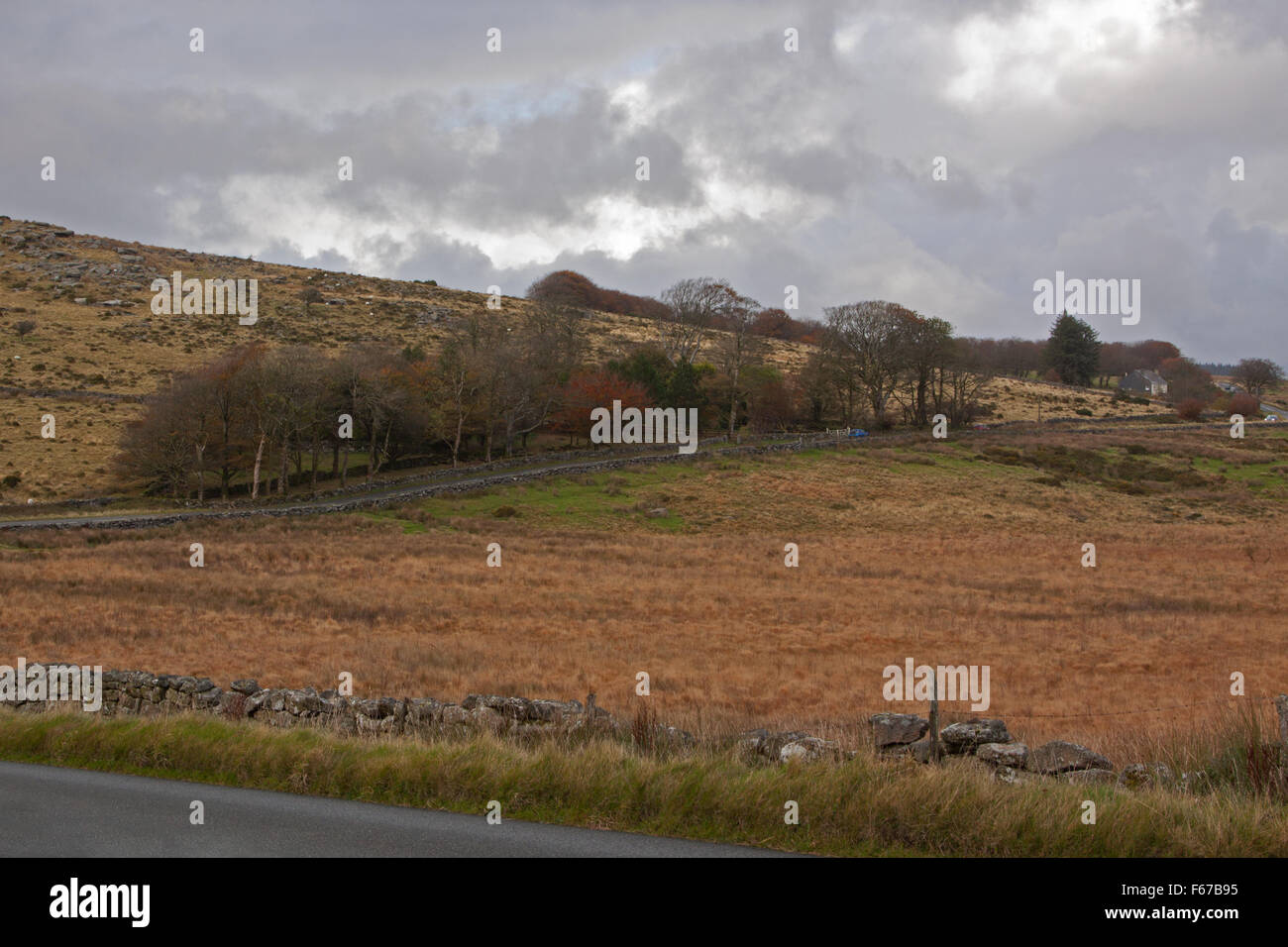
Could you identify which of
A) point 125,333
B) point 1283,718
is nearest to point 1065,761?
point 1283,718

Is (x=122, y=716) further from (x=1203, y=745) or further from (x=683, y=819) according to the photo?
(x=1203, y=745)

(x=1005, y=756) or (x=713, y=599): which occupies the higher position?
(x=1005, y=756)

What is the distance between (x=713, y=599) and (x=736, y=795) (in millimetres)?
22839

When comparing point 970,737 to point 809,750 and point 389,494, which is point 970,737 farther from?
point 389,494

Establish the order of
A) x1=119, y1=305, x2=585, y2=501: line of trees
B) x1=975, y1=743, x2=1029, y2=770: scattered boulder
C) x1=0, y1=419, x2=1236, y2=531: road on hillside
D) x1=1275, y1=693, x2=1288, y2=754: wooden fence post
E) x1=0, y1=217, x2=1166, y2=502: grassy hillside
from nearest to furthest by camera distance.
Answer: x1=1275, y1=693, x2=1288, y2=754: wooden fence post, x1=975, y1=743, x2=1029, y2=770: scattered boulder, x1=0, y1=419, x2=1236, y2=531: road on hillside, x1=119, y1=305, x2=585, y2=501: line of trees, x1=0, y1=217, x2=1166, y2=502: grassy hillside

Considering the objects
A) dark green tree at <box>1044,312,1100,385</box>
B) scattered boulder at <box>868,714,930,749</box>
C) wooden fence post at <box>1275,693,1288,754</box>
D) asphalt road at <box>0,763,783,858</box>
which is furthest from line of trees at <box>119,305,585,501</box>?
dark green tree at <box>1044,312,1100,385</box>

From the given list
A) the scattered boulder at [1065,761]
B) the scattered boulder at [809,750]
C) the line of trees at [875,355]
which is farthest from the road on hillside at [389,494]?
the scattered boulder at [1065,761]

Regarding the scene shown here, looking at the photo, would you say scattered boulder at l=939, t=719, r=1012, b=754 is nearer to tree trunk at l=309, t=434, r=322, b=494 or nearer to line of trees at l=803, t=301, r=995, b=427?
tree trunk at l=309, t=434, r=322, b=494

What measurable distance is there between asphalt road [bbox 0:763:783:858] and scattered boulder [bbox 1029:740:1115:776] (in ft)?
11.3

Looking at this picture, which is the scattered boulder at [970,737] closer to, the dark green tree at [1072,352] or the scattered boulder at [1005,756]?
the scattered boulder at [1005,756]

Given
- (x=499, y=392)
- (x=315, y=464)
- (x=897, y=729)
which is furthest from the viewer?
(x=499, y=392)

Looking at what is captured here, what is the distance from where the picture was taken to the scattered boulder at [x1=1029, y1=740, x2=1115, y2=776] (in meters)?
9.37

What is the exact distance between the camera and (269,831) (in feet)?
26.9

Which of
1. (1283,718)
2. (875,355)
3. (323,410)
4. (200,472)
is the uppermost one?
(875,355)
